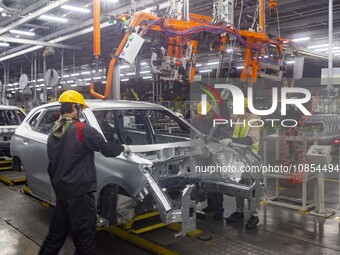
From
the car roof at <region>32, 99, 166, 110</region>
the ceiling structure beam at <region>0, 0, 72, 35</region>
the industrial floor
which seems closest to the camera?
the industrial floor

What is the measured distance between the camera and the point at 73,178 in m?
2.75

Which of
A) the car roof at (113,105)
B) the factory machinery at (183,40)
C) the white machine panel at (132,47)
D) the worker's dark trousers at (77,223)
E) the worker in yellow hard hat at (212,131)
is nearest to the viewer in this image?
the worker's dark trousers at (77,223)

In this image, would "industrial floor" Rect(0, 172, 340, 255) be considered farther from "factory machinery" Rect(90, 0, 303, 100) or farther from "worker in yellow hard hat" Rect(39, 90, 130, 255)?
"factory machinery" Rect(90, 0, 303, 100)

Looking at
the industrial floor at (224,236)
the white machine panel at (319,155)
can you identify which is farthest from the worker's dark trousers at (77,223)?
the white machine panel at (319,155)

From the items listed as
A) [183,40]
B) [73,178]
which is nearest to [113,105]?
[183,40]

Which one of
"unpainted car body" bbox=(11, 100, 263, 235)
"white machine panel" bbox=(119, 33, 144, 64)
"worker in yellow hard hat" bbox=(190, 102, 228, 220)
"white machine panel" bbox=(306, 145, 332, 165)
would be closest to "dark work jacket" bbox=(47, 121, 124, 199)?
"unpainted car body" bbox=(11, 100, 263, 235)

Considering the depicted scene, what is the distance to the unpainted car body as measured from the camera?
310 cm

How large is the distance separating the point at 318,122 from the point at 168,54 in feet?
11.2

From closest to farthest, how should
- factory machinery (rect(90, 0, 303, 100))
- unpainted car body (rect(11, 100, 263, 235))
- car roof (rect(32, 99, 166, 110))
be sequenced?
unpainted car body (rect(11, 100, 263, 235)), car roof (rect(32, 99, 166, 110)), factory machinery (rect(90, 0, 303, 100))

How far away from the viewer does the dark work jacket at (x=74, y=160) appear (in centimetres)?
275

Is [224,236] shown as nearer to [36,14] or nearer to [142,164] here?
[142,164]

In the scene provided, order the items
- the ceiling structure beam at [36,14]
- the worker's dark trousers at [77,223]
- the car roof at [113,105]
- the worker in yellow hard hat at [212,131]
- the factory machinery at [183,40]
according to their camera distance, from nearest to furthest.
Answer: the worker's dark trousers at [77,223] < the car roof at [113,105] < the factory machinery at [183,40] < the worker in yellow hard hat at [212,131] < the ceiling structure beam at [36,14]

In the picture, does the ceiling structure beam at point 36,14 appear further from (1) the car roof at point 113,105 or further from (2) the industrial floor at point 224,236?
(2) the industrial floor at point 224,236

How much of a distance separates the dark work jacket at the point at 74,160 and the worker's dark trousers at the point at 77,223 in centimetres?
7
